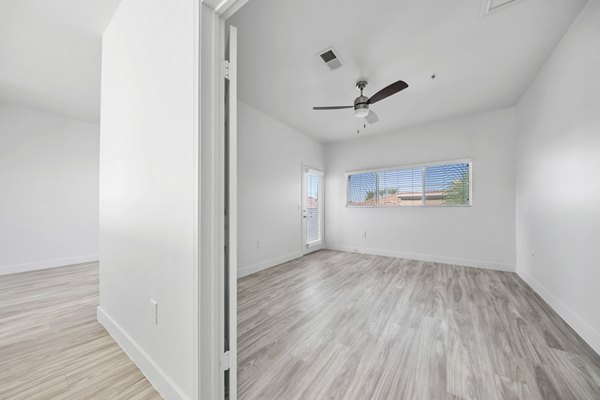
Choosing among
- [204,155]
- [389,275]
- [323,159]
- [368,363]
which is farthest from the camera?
[323,159]

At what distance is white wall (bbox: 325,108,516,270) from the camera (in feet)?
11.5

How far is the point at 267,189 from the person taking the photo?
376cm

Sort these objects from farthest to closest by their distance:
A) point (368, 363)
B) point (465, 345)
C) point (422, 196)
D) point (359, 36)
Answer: point (422, 196), point (359, 36), point (465, 345), point (368, 363)

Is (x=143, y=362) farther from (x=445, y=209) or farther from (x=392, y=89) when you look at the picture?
(x=445, y=209)

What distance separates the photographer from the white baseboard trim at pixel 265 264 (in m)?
3.24

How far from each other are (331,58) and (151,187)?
2.11 metres

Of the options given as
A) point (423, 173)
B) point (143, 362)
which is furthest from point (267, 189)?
point (423, 173)

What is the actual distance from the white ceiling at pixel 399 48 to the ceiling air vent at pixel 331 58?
61mm

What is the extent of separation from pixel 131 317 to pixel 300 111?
11.0 feet

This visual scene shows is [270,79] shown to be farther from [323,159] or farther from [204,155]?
[323,159]

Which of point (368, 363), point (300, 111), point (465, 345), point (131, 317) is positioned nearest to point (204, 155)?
point (131, 317)

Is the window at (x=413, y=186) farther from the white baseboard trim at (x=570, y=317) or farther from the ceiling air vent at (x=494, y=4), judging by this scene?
the ceiling air vent at (x=494, y=4)

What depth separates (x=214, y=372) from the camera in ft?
3.29

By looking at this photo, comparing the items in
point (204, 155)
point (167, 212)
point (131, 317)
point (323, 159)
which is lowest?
point (131, 317)
